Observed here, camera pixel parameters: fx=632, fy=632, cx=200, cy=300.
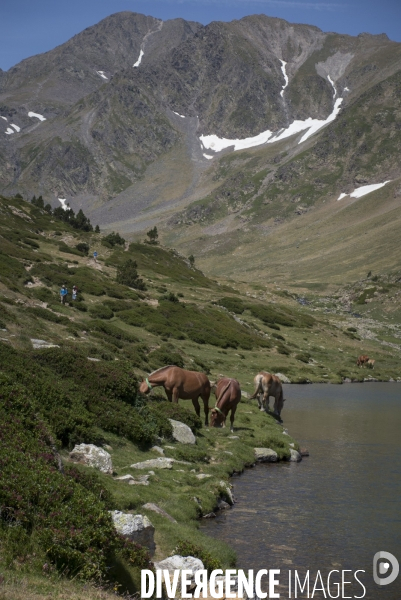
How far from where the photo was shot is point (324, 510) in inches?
800

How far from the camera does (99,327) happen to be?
4847 cm

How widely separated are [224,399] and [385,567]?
14.5m

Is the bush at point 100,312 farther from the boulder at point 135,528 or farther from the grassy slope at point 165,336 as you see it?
the boulder at point 135,528

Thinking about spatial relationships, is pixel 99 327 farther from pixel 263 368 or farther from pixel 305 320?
pixel 305 320

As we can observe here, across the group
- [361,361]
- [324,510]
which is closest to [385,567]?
[324,510]

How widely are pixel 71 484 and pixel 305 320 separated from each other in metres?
80.7

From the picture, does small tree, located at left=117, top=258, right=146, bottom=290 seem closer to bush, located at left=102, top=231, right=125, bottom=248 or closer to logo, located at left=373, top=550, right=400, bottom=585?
bush, located at left=102, top=231, right=125, bottom=248

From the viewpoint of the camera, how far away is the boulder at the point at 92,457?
61.8ft

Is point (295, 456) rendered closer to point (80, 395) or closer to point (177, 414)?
point (177, 414)

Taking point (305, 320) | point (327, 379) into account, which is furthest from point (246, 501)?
point (305, 320)

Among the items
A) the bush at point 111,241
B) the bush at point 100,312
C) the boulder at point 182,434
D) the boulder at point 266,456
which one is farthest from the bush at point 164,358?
the bush at point 111,241

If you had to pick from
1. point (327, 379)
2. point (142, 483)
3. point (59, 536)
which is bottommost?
point (327, 379)

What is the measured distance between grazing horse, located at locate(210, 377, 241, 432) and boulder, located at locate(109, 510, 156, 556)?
15.1m

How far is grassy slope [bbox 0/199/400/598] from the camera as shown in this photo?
18.3 metres
